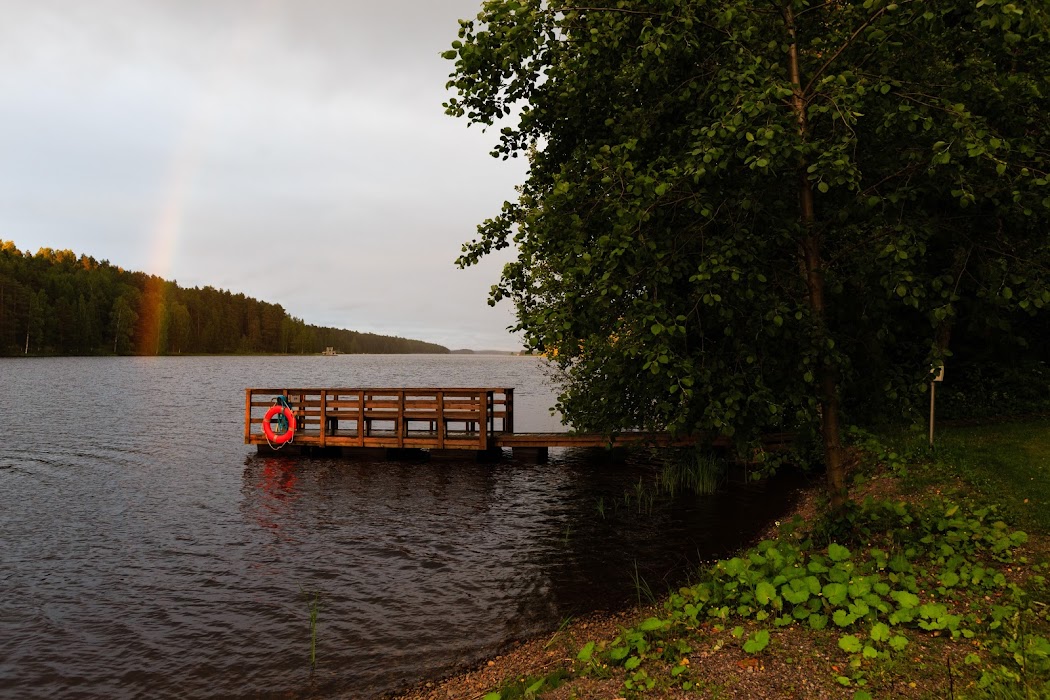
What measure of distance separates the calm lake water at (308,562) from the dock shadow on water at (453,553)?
42 millimetres

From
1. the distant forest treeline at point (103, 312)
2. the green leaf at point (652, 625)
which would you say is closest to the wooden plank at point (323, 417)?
the green leaf at point (652, 625)

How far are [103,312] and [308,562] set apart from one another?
14121 cm

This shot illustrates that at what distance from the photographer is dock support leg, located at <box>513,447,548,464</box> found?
61.7ft

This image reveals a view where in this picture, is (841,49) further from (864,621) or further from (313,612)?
(313,612)

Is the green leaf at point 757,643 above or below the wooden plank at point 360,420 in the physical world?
below

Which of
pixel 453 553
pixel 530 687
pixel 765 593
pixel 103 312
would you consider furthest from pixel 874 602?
pixel 103 312

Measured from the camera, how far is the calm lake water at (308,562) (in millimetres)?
6707

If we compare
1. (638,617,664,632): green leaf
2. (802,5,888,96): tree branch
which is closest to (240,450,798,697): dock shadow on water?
(638,617,664,632): green leaf

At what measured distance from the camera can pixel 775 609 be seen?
536 cm

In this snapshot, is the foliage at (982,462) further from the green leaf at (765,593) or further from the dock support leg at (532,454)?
the dock support leg at (532,454)

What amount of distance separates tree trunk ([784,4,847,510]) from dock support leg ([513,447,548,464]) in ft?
40.5

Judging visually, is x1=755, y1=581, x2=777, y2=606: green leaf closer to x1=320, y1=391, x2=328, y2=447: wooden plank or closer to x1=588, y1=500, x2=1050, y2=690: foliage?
x1=588, y1=500, x2=1050, y2=690: foliage

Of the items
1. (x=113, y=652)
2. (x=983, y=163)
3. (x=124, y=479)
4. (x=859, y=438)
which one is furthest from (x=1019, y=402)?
(x=124, y=479)

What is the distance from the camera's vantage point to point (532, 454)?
18969 millimetres
